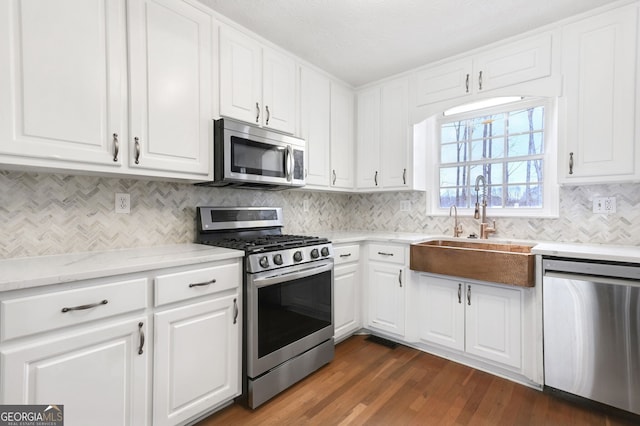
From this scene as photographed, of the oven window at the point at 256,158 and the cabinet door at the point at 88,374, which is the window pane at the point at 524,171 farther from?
the cabinet door at the point at 88,374

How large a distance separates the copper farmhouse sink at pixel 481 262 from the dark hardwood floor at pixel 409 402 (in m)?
0.70

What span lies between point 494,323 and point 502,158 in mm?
1438

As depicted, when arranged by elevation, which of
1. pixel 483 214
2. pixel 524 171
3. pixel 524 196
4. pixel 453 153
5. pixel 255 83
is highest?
pixel 255 83

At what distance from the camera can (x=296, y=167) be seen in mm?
2506

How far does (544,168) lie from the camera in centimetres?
252

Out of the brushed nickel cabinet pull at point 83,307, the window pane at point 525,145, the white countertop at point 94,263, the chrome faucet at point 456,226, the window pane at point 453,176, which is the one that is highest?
the window pane at point 525,145

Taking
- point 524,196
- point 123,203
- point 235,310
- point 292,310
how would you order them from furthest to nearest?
point 524,196 → point 292,310 → point 123,203 → point 235,310

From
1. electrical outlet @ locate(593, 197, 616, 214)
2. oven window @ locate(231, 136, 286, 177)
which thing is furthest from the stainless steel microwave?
electrical outlet @ locate(593, 197, 616, 214)

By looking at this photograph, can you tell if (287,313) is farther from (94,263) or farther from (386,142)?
(386,142)

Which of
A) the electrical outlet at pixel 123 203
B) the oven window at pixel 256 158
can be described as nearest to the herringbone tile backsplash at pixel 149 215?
the electrical outlet at pixel 123 203

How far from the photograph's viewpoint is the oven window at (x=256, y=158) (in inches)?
82.6

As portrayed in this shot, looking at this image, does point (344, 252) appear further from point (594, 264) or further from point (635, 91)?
point (635, 91)

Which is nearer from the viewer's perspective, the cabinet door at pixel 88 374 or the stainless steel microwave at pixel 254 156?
the cabinet door at pixel 88 374

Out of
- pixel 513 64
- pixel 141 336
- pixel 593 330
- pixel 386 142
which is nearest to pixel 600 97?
Result: pixel 513 64
